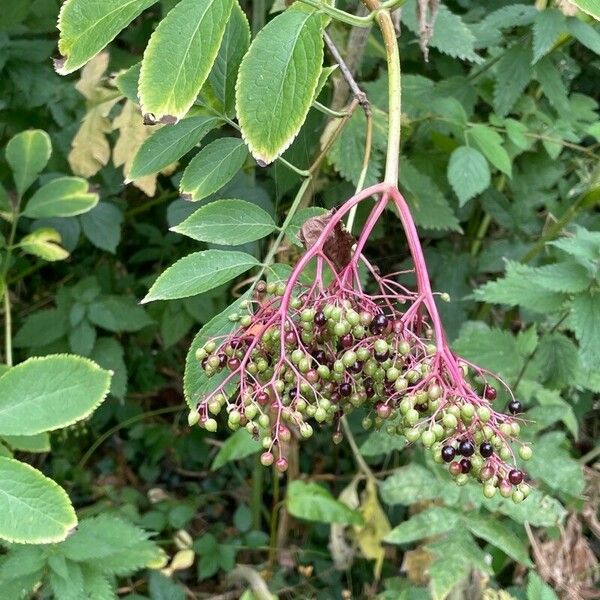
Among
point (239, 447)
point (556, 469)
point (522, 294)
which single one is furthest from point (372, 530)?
point (522, 294)

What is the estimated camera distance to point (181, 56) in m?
0.77

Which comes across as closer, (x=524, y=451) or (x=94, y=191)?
(x=524, y=451)

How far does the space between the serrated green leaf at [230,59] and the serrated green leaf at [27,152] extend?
72cm

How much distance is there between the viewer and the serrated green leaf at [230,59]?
93 cm

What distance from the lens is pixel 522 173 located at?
194 cm

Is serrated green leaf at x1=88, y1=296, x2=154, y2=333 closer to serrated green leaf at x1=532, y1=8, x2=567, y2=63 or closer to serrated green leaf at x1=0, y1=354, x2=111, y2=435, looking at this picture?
serrated green leaf at x1=0, y1=354, x2=111, y2=435

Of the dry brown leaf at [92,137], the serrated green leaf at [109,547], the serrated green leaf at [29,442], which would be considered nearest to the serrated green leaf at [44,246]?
the dry brown leaf at [92,137]

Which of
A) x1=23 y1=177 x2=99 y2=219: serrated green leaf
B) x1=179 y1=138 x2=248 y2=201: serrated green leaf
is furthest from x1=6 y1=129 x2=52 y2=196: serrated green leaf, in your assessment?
x1=179 y1=138 x2=248 y2=201: serrated green leaf

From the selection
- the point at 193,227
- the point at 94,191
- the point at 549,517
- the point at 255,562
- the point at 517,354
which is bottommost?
the point at 255,562

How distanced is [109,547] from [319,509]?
26.2 inches

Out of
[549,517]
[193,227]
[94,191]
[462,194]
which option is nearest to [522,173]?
[462,194]

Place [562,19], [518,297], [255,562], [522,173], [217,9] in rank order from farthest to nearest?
[255,562] → [522,173] → [562,19] → [518,297] → [217,9]

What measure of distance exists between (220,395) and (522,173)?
1.43 meters

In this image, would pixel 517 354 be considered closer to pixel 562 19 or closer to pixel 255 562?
pixel 562 19
